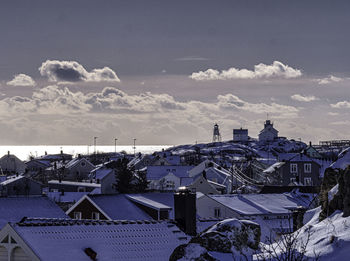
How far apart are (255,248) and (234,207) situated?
3833 centimetres

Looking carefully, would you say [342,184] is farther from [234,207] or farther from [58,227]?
[234,207]

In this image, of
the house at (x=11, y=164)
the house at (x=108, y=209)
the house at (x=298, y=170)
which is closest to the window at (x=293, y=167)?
the house at (x=298, y=170)

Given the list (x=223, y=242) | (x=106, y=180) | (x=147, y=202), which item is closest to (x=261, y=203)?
(x=147, y=202)

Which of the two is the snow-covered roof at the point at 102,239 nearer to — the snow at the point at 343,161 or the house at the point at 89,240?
the house at the point at 89,240

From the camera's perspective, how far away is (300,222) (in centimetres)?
2202

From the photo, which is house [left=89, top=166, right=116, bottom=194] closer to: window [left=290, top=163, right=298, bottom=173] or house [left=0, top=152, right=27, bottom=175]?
window [left=290, top=163, right=298, bottom=173]

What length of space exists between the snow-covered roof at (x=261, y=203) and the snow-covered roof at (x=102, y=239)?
28609 millimetres

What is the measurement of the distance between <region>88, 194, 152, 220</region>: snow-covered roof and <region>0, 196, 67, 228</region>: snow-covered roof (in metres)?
2.55

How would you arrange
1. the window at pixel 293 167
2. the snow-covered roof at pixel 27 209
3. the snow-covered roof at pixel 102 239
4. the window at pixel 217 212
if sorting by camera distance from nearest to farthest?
the snow-covered roof at pixel 102 239, the snow-covered roof at pixel 27 209, the window at pixel 217 212, the window at pixel 293 167

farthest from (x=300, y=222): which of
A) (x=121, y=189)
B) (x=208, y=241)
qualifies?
(x=121, y=189)

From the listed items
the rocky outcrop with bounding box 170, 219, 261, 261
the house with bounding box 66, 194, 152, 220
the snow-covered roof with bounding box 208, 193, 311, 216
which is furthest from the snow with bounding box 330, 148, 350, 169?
the snow-covered roof with bounding box 208, 193, 311, 216

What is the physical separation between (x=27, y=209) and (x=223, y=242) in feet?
106

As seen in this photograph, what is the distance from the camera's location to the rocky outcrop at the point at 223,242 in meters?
14.6

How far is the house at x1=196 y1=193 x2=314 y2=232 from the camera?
53250 mm
